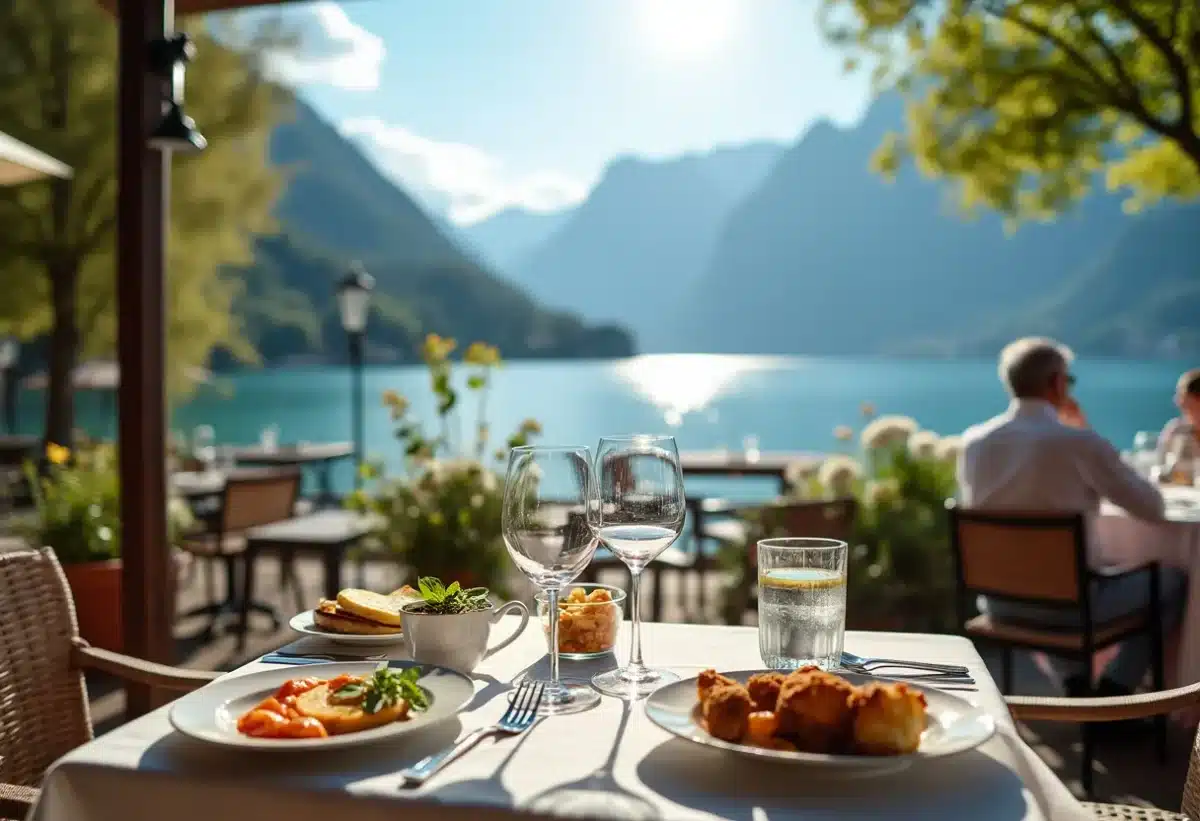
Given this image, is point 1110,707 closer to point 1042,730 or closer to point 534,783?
point 534,783

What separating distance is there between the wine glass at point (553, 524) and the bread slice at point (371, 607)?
0.34 m

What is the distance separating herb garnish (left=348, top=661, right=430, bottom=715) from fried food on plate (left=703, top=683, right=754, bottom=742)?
13.1 inches

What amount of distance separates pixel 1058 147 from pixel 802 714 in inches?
342

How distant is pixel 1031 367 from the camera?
3.52 metres

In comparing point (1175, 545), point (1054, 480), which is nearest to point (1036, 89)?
point (1175, 545)

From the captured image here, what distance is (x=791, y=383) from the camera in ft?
279

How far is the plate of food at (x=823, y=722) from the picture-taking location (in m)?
1.00

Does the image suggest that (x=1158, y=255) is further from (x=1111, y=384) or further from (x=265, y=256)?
(x=265, y=256)

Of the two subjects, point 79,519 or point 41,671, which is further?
point 79,519

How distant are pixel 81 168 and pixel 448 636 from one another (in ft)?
39.0

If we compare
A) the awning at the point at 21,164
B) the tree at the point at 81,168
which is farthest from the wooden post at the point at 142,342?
the tree at the point at 81,168

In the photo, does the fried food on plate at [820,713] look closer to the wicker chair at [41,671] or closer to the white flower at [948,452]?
the wicker chair at [41,671]

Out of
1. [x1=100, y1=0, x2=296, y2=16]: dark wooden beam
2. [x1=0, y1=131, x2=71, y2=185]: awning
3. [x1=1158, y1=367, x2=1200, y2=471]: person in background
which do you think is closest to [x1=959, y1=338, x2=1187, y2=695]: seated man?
[x1=1158, y1=367, x2=1200, y2=471]: person in background

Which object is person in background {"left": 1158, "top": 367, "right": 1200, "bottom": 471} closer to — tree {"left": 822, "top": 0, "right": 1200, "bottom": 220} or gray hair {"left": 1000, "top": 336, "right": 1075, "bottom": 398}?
gray hair {"left": 1000, "top": 336, "right": 1075, "bottom": 398}
